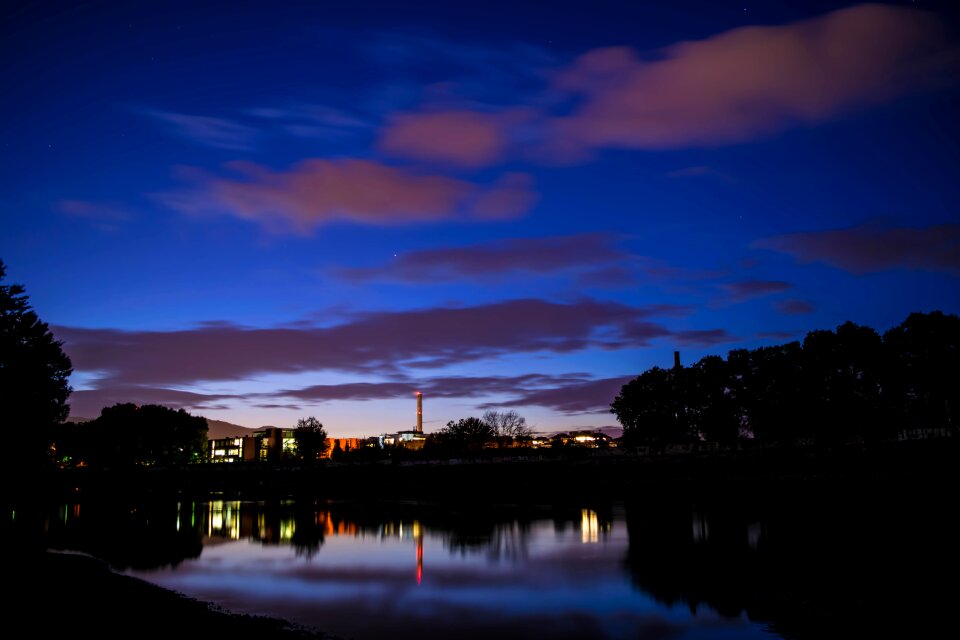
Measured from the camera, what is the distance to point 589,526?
6419 cm

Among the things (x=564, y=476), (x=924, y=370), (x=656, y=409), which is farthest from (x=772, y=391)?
(x=564, y=476)

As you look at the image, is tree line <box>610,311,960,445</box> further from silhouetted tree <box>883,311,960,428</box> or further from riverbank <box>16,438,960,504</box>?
riverbank <box>16,438,960,504</box>

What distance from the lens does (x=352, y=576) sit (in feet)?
141

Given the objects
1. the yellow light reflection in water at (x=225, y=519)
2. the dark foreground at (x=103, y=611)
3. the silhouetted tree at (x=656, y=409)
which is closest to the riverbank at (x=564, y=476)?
the silhouetted tree at (x=656, y=409)

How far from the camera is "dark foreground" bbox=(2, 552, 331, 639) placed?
23.2 m

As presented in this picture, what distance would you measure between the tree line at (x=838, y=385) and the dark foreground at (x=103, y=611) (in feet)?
303

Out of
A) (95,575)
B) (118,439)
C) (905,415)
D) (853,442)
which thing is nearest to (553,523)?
(95,575)

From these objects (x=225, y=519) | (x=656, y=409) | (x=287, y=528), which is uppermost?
(x=656, y=409)

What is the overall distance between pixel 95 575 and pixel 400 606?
48.9 feet

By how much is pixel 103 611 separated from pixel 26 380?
121 feet

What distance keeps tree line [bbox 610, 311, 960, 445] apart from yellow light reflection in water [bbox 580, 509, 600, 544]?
45.1 m

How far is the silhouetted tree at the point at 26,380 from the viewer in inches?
2112

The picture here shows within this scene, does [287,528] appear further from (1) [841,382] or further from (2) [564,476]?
(1) [841,382]

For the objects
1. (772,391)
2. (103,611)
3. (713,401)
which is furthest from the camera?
(713,401)
